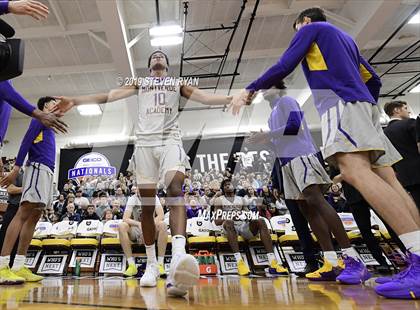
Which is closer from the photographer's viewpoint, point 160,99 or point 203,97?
point 203,97

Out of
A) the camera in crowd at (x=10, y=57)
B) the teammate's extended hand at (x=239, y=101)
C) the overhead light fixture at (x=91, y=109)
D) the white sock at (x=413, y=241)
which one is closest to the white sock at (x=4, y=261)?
the camera in crowd at (x=10, y=57)

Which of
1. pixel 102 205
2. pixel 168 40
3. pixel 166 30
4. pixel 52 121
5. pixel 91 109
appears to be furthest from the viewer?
pixel 91 109

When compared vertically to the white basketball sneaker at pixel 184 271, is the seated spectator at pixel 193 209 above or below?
above

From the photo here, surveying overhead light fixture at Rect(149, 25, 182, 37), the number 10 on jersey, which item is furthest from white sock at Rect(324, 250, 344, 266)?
overhead light fixture at Rect(149, 25, 182, 37)

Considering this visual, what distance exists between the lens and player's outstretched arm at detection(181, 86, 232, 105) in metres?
2.29

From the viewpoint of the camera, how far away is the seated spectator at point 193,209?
5952mm

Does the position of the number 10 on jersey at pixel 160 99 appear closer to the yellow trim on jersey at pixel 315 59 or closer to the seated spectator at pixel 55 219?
the yellow trim on jersey at pixel 315 59

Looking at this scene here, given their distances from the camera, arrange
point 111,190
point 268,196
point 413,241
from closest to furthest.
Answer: point 413,241 → point 268,196 → point 111,190

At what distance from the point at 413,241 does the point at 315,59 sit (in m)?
1.16

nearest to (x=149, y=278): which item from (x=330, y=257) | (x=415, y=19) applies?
(x=330, y=257)

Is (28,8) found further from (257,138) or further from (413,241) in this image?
(413,241)

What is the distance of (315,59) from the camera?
2.09m

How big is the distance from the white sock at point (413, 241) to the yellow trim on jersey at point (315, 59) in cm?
103

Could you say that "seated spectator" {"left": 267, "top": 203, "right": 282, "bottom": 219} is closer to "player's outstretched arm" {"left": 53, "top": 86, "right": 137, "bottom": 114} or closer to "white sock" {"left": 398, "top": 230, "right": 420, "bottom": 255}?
"player's outstretched arm" {"left": 53, "top": 86, "right": 137, "bottom": 114}
